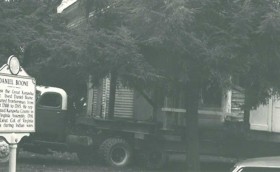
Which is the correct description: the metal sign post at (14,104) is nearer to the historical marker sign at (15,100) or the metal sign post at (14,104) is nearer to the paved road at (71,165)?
the historical marker sign at (15,100)

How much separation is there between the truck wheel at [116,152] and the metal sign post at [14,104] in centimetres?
804

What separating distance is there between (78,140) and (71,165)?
81 cm

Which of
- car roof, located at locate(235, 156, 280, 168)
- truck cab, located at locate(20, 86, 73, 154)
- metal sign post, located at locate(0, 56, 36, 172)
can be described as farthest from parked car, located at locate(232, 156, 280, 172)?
truck cab, located at locate(20, 86, 73, 154)

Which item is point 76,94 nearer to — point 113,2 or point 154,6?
point 113,2

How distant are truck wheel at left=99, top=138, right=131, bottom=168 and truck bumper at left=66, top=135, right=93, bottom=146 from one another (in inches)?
16.6

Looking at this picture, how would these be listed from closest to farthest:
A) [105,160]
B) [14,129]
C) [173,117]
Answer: [14,129]
[105,160]
[173,117]

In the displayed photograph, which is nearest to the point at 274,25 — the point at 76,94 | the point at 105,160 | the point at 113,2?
the point at 113,2

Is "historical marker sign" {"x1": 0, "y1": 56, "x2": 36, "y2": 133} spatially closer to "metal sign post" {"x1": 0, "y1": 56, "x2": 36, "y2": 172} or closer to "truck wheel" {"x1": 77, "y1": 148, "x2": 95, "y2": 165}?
"metal sign post" {"x1": 0, "y1": 56, "x2": 36, "y2": 172}

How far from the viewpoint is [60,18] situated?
15.5m

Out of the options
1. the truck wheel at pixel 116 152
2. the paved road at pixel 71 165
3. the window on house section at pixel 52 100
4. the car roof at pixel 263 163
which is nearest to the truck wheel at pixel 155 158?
the paved road at pixel 71 165

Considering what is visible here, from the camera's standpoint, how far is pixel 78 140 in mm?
14789

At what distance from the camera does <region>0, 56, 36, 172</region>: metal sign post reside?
652cm

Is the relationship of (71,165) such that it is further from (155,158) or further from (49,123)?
(155,158)

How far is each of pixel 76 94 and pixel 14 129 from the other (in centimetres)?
1176
